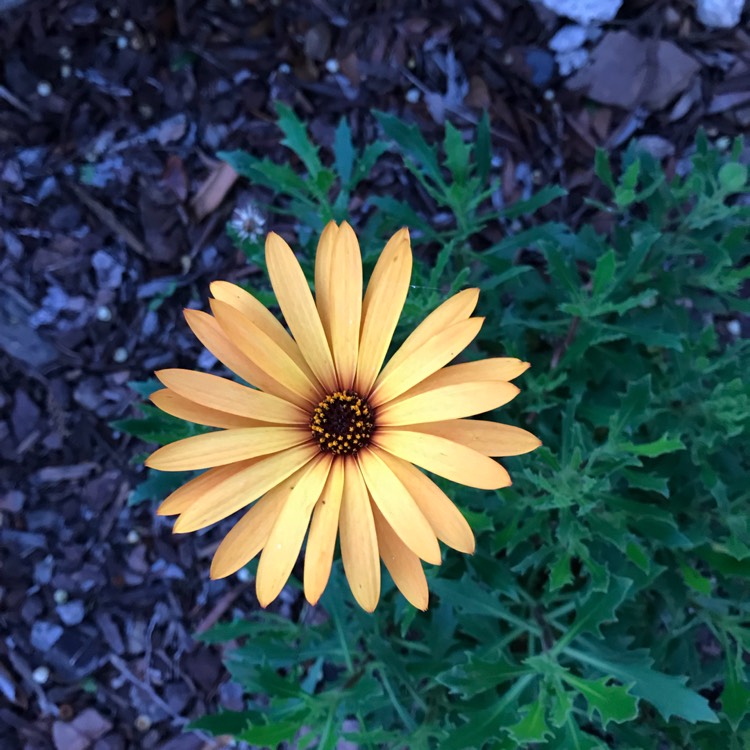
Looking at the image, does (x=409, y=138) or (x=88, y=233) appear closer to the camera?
(x=409, y=138)

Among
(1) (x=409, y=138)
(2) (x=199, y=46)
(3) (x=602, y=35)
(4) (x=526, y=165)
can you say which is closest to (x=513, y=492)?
(1) (x=409, y=138)

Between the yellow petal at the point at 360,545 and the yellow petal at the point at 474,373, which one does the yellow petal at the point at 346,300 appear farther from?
the yellow petal at the point at 360,545

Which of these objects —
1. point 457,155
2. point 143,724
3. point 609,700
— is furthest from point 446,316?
point 143,724

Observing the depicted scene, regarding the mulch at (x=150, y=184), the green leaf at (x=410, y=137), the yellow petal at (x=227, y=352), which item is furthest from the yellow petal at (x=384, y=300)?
the mulch at (x=150, y=184)

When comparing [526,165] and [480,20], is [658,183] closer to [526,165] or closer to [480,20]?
[526,165]

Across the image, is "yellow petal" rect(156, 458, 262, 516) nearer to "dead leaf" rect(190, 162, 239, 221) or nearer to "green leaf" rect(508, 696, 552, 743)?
"green leaf" rect(508, 696, 552, 743)

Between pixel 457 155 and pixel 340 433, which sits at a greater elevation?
pixel 457 155

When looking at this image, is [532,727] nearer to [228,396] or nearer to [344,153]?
[228,396]
